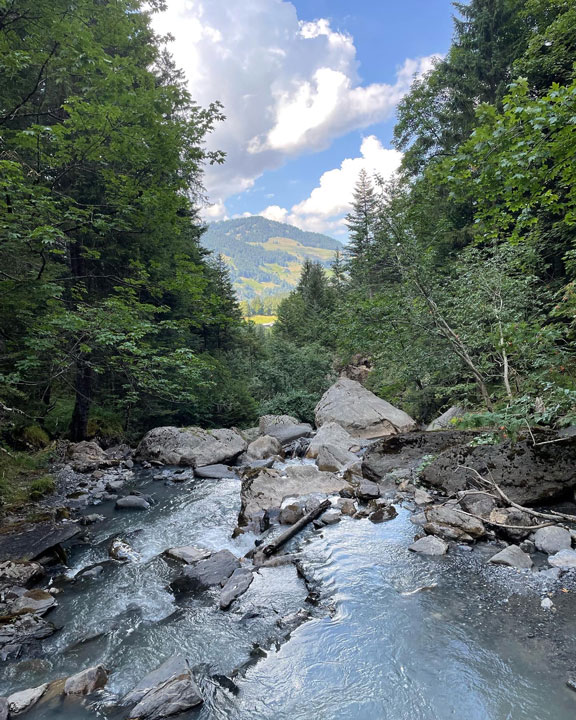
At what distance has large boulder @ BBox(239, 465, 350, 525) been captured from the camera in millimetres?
7528

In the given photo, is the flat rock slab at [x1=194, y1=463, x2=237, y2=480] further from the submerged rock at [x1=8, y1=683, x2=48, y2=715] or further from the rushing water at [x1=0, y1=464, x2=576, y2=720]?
the submerged rock at [x1=8, y1=683, x2=48, y2=715]

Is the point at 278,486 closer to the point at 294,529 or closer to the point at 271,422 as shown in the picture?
the point at 294,529

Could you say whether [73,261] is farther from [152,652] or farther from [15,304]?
[152,652]

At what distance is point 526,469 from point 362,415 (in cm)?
852

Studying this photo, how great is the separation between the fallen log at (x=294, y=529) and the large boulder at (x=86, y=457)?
7.28 m

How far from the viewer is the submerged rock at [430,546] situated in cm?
524

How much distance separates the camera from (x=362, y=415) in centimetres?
1459

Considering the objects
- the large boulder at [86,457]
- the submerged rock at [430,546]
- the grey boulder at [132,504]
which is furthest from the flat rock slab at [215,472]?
the submerged rock at [430,546]

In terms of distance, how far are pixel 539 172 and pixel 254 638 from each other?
18.9 ft

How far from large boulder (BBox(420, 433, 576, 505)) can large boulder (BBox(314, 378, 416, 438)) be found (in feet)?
24.1

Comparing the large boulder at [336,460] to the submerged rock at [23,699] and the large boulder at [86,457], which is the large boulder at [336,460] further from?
the submerged rock at [23,699]

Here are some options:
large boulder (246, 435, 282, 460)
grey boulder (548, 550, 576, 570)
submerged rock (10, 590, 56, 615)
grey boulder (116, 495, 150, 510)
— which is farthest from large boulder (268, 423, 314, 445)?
grey boulder (548, 550, 576, 570)

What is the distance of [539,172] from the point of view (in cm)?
380

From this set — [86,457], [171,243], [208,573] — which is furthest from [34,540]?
[171,243]
